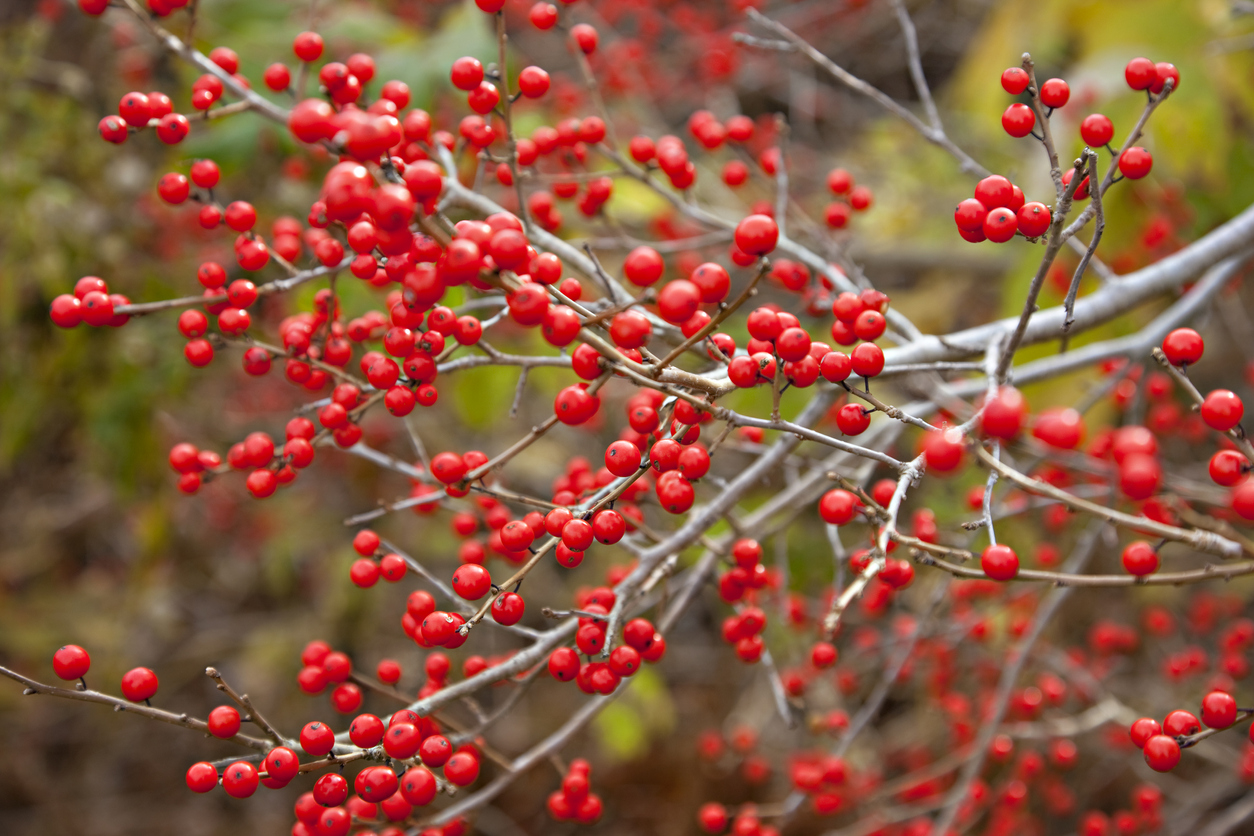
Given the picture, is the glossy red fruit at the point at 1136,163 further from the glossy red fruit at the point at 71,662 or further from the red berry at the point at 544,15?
the glossy red fruit at the point at 71,662

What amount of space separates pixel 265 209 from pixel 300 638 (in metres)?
2.99

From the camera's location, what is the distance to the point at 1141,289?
6.58ft

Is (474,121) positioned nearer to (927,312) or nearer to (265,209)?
(265,209)

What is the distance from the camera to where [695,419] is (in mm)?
1342

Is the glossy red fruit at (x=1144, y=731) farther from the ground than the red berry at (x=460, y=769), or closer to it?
farther from the ground

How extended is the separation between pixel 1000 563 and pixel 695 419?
55 cm

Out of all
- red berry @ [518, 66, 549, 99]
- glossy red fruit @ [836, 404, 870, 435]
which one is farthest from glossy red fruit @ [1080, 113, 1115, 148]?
red berry @ [518, 66, 549, 99]

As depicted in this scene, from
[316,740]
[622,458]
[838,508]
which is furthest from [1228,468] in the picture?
[316,740]

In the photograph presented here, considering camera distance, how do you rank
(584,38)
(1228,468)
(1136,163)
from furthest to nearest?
(584,38)
(1136,163)
(1228,468)

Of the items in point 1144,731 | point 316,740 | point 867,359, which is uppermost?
point 867,359

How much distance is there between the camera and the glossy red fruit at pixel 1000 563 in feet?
4.06

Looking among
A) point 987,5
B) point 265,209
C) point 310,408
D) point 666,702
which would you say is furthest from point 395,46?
point 987,5

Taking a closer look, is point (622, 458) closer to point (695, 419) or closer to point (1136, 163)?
point (695, 419)

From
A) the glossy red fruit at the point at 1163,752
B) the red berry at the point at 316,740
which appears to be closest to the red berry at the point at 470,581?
the red berry at the point at 316,740
